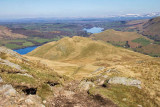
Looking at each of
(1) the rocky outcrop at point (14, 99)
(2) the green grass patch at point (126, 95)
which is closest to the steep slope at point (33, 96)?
(1) the rocky outcrop at point (14, 99)

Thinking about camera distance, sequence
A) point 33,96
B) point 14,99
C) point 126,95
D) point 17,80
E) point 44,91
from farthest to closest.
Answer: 1. point 126,95
2. point 44,91
3. point 17,80
4. point 33,96
5. point 14,99

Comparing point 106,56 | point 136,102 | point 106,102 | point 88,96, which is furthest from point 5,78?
point 106,56

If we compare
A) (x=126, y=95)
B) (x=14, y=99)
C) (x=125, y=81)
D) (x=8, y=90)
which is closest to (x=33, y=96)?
(x=14, y=99)

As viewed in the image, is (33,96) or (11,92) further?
(33,96)

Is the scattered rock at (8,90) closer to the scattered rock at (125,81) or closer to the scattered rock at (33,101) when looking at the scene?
the scattered rock at (33,101)

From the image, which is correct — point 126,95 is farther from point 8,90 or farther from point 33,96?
point 8,90

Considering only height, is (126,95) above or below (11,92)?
below

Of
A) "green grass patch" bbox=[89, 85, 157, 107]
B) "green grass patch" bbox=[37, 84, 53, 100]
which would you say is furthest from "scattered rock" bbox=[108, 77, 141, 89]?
"green grass patch" bbox=[37, 84, 53, 100]

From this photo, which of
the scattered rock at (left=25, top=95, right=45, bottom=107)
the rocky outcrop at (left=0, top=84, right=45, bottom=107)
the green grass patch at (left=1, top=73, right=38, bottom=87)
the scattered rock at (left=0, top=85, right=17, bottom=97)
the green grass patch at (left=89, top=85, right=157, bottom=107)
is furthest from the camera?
the green grass patch at (left=89, top=85, right=157, bottom=107)

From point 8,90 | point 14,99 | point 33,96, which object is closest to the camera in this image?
point 14,99

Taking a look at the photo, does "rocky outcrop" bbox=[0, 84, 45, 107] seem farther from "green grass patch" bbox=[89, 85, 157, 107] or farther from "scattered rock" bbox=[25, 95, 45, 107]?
"green grass patch" bbox=[89, 85, 157, 107]

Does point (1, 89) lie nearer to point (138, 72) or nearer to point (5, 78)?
point (5, 78)
